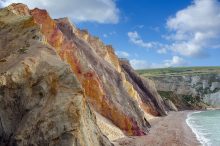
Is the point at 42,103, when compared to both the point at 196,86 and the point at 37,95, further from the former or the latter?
the point at 196,86

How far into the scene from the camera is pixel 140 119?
50.8 m

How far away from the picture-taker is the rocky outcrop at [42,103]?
22.4 meters

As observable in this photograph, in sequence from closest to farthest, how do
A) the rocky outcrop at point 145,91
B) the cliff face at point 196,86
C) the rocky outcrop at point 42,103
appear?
the rocky outcrop at point 42,103 → the rocky outcrop at point 145,91 → the cliff face at point 196,86

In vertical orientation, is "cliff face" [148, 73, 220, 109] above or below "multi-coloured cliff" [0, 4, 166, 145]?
below

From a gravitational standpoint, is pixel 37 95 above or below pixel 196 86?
above

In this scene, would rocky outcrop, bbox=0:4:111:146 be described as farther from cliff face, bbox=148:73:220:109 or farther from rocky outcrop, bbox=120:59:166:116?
cliff face, bbox=148:73:220:109

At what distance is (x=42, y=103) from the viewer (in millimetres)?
23953

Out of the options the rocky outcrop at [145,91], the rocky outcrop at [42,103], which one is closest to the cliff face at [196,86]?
the rocky outcrop at [145,91]

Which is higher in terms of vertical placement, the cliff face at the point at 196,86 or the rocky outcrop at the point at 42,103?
the rocky outcrop at the point at 42,103

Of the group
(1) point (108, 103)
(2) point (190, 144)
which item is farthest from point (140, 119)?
(2) point (190, 144)

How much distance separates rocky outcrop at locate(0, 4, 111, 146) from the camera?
22375mm

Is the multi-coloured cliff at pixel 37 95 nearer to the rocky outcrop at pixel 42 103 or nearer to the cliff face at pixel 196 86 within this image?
the rocky outcrop at pixel 42 103

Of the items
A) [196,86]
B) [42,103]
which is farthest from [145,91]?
[196,86]

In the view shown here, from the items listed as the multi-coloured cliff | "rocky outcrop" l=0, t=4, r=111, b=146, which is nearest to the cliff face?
the multi-coloured cliff
